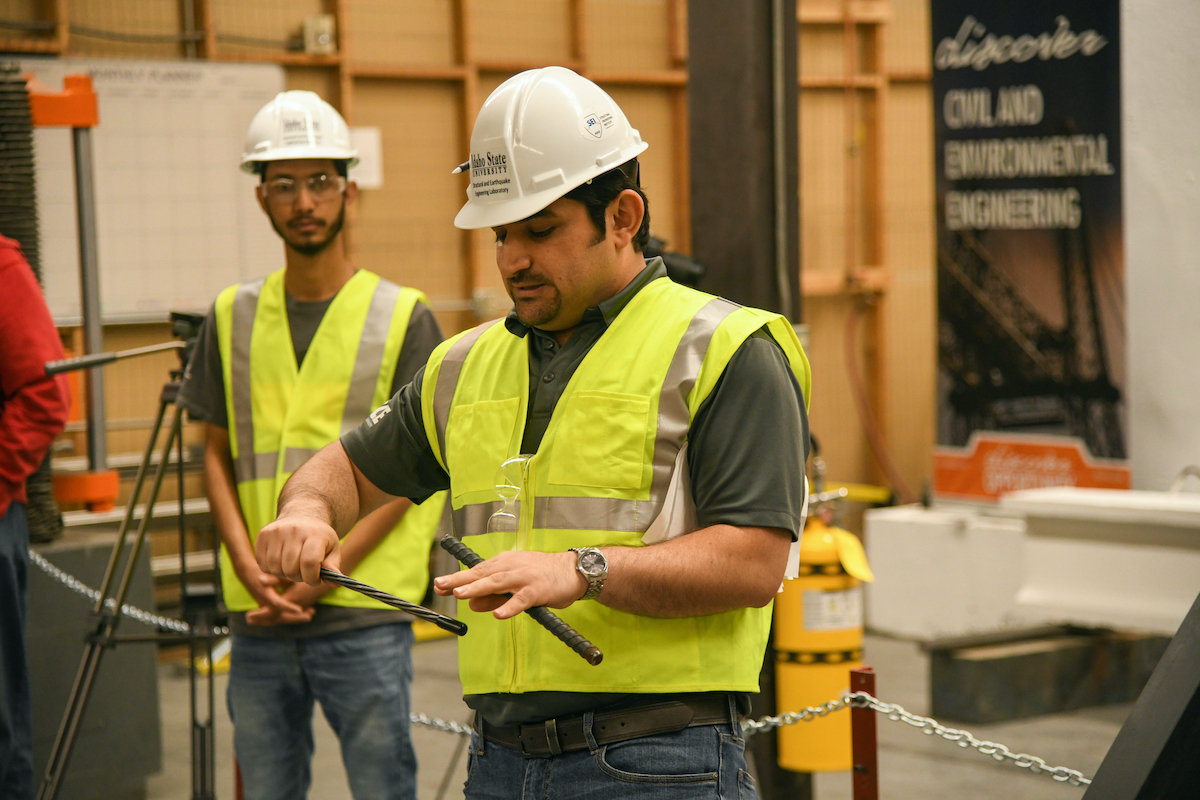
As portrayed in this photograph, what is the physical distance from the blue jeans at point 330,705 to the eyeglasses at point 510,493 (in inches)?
50.6

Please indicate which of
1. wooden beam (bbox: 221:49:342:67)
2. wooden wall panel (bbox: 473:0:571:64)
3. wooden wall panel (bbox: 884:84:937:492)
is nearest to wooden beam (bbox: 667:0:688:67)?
wooden wall panel (bbox: 473:0:571:64)

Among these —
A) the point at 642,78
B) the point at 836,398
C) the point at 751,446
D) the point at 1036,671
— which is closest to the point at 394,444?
the point at 751,446

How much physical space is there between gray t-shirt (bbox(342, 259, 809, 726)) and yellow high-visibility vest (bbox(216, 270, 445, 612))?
3.96 ft

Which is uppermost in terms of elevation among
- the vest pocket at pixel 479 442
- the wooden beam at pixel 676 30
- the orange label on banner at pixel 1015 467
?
the wooden beam at pixel 676 30

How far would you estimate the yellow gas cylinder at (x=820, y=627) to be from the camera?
493cm

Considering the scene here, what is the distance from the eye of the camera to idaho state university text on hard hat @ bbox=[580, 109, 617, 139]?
214cm

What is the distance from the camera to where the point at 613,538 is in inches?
78.8

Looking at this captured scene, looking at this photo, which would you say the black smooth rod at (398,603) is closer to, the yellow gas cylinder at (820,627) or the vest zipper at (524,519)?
the vest zipper at (524,519)

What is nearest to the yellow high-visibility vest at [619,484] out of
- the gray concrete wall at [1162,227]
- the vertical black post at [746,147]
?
the vertical black post at [746,147]

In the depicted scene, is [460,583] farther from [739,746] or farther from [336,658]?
[336,658]

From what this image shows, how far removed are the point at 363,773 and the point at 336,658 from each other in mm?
309

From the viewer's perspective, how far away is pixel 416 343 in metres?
3.45

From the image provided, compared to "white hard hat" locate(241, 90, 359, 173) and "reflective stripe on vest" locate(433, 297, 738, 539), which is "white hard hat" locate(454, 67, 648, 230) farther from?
"white hard hat" locate(241, 90, 359, 173)

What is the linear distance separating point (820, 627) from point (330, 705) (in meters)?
2.29
